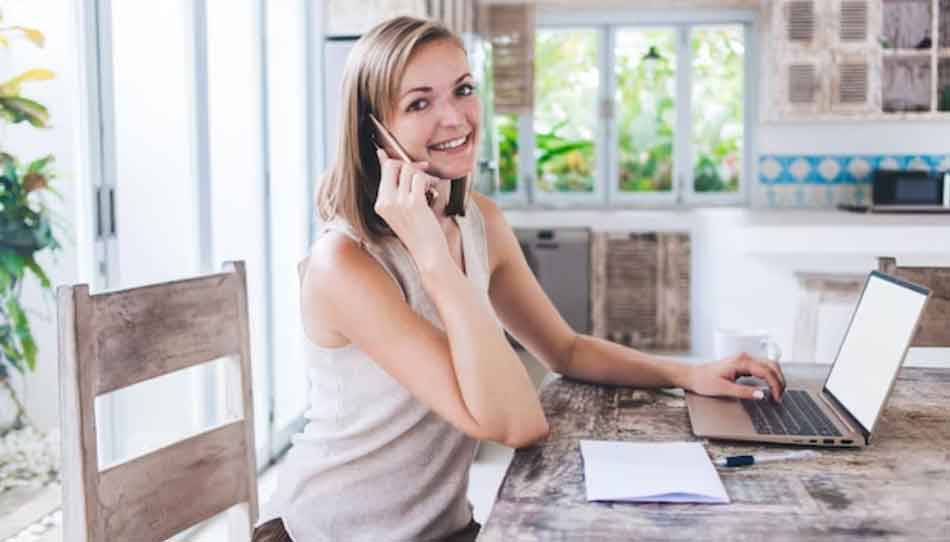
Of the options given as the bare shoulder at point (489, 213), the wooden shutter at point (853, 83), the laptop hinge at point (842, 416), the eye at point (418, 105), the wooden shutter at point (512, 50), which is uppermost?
the wooden shutter at point (512, 50)

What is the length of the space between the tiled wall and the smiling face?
530 cm

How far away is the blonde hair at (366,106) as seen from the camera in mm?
1554

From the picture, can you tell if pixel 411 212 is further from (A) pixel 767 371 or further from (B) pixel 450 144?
(A) pixel 767 371

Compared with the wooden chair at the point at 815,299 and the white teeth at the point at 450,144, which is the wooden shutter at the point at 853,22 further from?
the white teeth at the point at 450,144

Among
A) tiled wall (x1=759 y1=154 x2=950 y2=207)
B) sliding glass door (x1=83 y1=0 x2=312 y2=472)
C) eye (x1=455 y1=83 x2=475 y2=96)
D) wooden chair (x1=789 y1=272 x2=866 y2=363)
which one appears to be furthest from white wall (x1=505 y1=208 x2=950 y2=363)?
eye (x1=455 y1=83 x2=475 y2=96)

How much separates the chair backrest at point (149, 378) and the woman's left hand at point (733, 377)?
0.76 metres

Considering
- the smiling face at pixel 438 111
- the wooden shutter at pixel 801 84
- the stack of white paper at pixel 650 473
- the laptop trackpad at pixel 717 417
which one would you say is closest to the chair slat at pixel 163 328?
the smiling face at pixel 438 111

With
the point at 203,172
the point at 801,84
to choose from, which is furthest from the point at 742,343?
the point at 801,84

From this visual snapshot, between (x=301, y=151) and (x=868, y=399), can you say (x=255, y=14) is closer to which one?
(x=301, y=151)

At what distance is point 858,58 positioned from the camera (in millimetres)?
6043

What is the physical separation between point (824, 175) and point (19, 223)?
533cm

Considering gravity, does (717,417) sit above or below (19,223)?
below

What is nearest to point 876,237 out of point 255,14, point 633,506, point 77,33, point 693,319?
point 693,319

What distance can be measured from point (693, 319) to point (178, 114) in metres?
3.84
